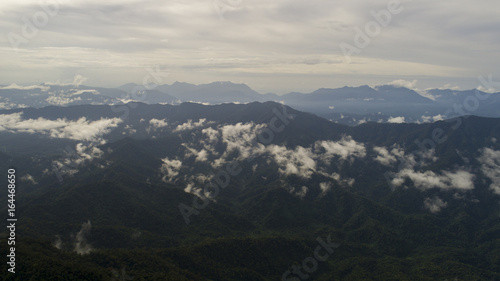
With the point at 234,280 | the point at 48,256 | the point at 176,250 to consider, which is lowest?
the point at 234,280

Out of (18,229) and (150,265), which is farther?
(18,229)

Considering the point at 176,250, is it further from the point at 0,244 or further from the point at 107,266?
the point at 0,244

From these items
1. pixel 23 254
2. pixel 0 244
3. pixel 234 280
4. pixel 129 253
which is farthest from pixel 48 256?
pixel 234 280

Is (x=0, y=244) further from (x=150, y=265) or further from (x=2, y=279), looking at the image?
(x=150, y=265)

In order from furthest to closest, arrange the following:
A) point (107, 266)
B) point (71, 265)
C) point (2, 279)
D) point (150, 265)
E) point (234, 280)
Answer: point (234, 280)
point (150, 265)
point (107, 266)
point (71, 265)
point (2, 279)

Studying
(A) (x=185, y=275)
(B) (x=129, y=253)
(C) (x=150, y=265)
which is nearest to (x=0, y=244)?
(B) (x=129, y=253)

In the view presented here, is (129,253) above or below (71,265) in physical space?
below

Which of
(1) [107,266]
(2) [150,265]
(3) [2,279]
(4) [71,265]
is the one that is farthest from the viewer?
(2) [150,265]

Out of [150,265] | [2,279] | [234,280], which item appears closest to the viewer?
[2,279]

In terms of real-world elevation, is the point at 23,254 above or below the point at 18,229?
above
